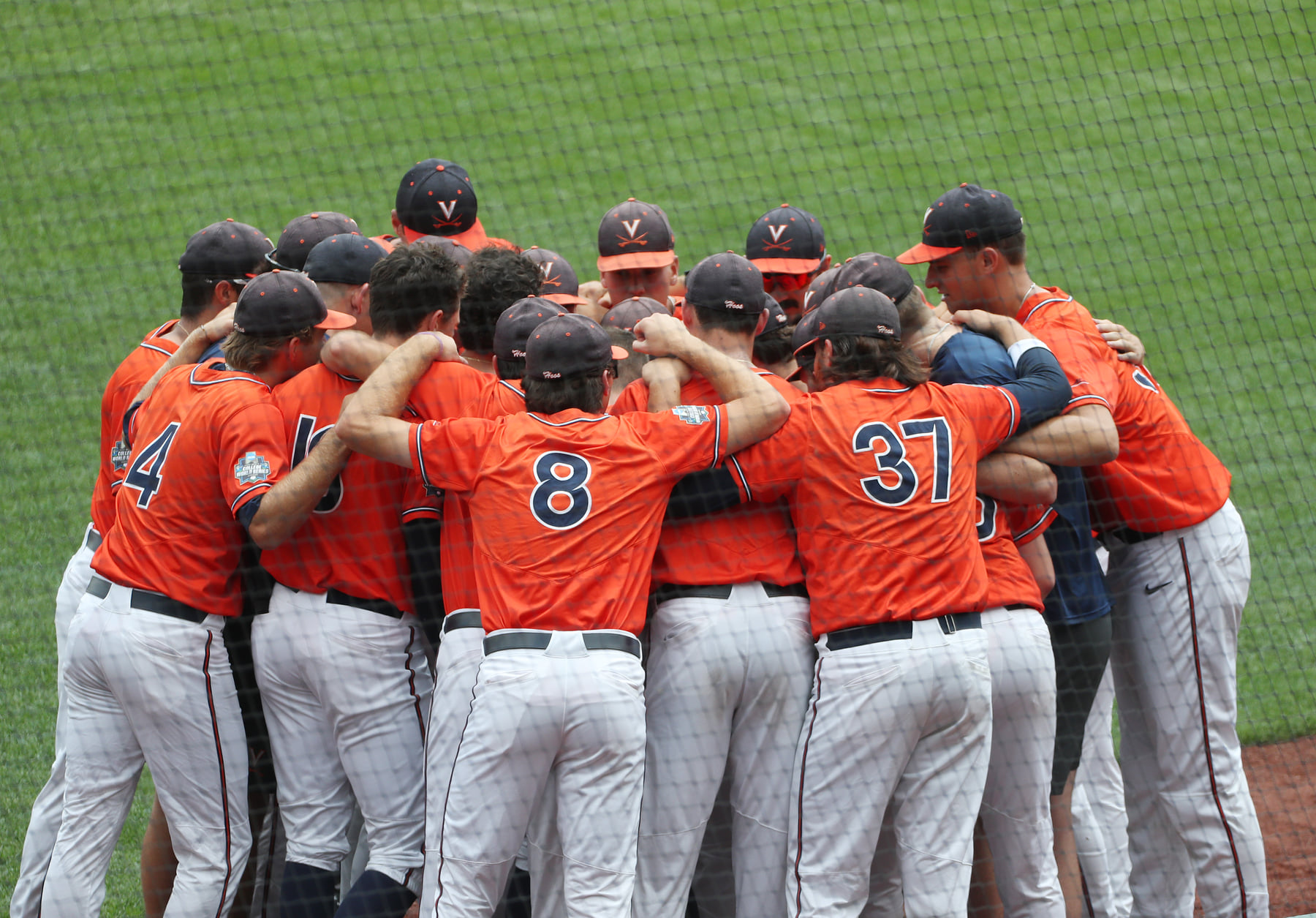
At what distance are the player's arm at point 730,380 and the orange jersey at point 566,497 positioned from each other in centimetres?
4

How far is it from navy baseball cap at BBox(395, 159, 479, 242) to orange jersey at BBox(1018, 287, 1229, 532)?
1897 mm

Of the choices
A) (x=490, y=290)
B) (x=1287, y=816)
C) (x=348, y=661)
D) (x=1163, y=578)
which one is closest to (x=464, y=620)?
(x=348, y=661)

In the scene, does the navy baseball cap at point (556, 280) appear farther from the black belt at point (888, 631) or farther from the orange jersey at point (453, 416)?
the black belt at point (888, 631)

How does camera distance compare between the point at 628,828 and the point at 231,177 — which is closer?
the point at 628,828

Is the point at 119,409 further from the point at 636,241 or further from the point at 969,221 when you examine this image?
the point at 969,221

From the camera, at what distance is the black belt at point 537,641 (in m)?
2.81

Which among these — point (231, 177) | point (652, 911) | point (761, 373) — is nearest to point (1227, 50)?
point (231, 177)

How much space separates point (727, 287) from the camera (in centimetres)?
314

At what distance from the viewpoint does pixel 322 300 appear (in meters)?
3.17

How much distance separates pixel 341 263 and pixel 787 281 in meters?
1.52

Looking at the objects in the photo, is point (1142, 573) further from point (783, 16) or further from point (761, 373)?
point (783, 16)

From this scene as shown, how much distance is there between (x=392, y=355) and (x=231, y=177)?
28.9ft

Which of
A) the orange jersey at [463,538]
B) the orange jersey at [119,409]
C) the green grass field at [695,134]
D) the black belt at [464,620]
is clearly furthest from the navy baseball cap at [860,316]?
the green grass field at [695,134]

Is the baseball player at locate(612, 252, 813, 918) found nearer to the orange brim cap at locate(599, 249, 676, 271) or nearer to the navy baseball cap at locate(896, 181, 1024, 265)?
the navy baseball cap at locate(896, 181, 1024, 265)
